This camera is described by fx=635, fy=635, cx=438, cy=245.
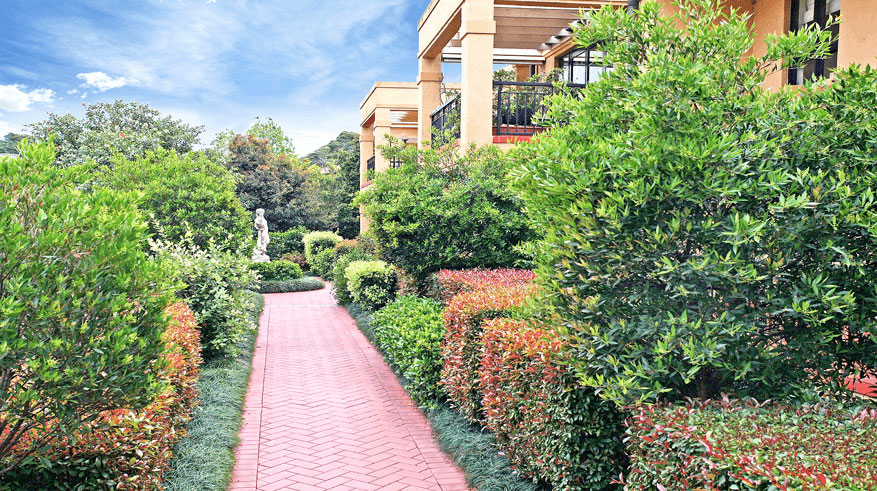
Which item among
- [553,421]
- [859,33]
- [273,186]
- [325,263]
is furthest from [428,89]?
[273,186]

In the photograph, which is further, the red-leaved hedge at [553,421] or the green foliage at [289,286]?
the green foliage at [289,286]

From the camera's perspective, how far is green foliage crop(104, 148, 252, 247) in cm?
1190

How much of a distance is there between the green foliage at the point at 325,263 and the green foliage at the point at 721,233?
A: 19.8 meters

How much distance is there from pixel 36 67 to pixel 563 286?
2376 inches

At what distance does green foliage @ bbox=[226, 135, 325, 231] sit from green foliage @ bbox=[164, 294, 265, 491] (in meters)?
23.4

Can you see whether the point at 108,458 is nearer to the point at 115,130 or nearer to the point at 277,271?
the point at 277,271

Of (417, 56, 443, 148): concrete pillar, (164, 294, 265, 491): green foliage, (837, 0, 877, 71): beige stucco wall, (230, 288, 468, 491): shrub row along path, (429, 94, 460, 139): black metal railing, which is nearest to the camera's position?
(164, 294, 265, 491): green foliage

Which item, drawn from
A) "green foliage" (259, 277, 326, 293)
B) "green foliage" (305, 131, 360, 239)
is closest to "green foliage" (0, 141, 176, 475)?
"green foliage" (259, 277, 326, 293)

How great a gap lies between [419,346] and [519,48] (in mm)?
11382

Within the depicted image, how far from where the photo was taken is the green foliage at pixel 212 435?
4820mm

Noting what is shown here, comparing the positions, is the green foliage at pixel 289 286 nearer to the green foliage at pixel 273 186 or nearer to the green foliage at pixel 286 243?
the green foliage at pixel 286 243

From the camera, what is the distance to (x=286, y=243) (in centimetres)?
2947

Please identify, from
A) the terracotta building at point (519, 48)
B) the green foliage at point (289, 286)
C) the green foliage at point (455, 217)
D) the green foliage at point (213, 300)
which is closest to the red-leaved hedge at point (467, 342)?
the terracotta building at point (519, 48)

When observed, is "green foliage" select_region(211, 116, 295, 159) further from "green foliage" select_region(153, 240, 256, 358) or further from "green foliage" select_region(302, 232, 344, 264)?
"green foliage" select_region(153, 240, 256, 358)
